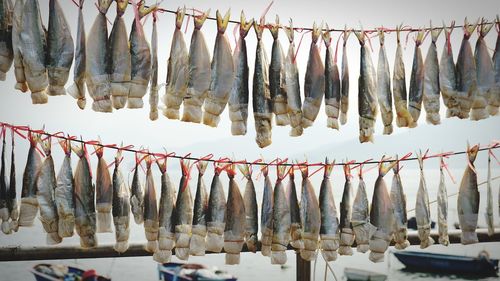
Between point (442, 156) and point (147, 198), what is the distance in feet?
6.17

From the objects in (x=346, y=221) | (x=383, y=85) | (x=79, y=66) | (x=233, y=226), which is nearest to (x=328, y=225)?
(x=346, y=221)

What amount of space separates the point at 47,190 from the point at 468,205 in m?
2.62

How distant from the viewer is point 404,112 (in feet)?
10.1

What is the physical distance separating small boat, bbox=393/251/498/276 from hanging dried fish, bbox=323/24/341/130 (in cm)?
2742

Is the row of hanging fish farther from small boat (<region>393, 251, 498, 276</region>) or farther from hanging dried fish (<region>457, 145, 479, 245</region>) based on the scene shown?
small boat (<region>393, 251, 498, 276</region>)

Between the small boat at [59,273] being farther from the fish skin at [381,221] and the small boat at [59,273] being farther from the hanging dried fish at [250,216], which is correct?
the fish skin at [381,221]

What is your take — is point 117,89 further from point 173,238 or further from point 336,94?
point 336,94

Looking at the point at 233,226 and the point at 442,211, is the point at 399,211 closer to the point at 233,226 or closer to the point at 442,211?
the point at 442,211

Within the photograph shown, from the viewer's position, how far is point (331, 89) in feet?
9.88

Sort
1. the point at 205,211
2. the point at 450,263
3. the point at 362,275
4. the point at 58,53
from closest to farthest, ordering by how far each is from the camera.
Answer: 1. the point at 58,53
2. the point at 205,211
3. the point at 362,275
4. the point at 450,263

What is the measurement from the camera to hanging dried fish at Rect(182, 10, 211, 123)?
272 centimetres

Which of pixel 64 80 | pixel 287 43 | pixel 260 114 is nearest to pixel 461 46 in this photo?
pixel 287 43

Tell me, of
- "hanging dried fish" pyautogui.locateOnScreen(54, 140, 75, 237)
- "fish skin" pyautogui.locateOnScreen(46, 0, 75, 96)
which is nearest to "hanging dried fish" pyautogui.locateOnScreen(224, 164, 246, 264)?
"hanging dried fish" pyautogui.locateOnScreen(54, 140, 75, 237)

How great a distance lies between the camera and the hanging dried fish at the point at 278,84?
289 centimetres
